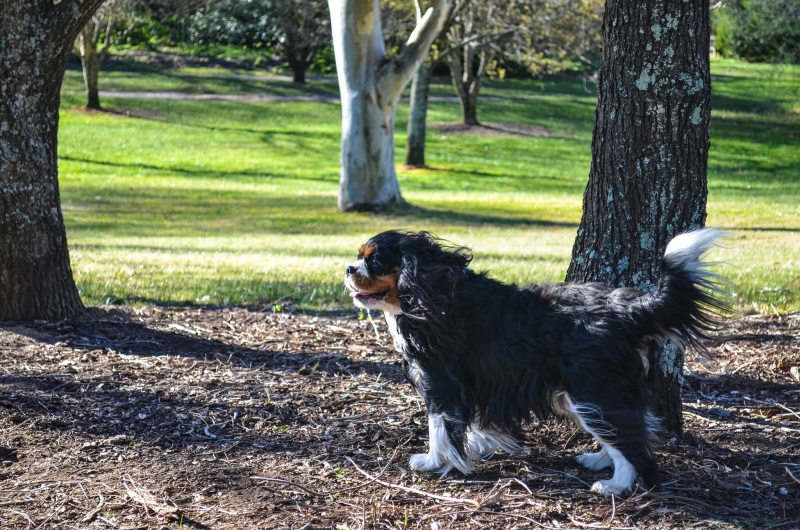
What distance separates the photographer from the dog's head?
4031 mm

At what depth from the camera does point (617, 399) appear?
3.82m

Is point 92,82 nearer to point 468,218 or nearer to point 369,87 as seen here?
point 369,87

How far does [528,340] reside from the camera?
396 centimetres

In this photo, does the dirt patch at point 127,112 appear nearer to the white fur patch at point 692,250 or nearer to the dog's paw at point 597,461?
the dog's paw at point 597,461

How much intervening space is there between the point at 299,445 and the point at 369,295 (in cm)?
99

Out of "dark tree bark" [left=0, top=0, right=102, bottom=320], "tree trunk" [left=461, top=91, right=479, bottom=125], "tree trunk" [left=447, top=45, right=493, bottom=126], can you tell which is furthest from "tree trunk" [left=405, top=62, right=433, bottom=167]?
"dark tree bark" [left=0, top=0, right=102, bottom=320]

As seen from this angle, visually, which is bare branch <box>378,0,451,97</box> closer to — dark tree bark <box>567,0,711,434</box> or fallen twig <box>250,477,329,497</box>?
dark tree bark <box>567,0,711,434</box>

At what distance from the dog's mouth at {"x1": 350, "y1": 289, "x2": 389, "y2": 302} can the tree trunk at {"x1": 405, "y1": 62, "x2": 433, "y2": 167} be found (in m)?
21.1

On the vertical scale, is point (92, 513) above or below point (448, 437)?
below

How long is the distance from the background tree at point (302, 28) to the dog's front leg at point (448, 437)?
23.9 metres

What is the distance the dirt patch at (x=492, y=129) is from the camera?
34.7 meters

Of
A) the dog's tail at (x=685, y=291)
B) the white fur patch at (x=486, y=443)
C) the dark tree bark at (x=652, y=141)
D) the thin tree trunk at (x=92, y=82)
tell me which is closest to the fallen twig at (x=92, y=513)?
the white fur patch at (x=486, y=443)

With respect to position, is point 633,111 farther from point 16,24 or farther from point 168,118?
point 168,118

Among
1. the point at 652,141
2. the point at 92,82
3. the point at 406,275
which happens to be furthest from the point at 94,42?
the point at 406,275
